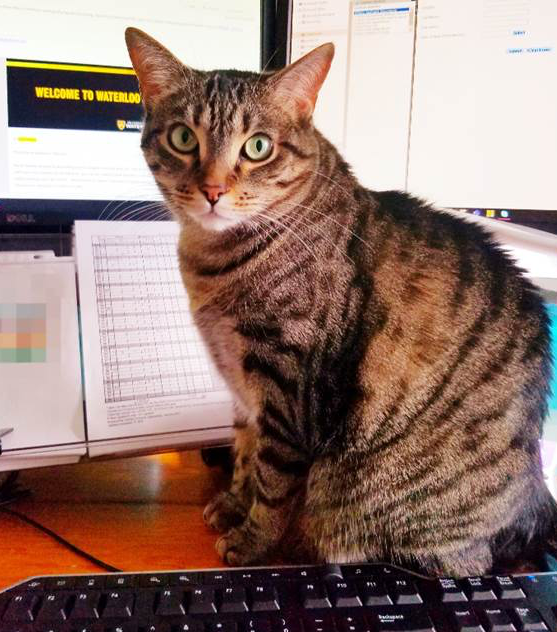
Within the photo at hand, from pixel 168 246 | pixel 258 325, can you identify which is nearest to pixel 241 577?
pixel 258 325

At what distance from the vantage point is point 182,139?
78 cm

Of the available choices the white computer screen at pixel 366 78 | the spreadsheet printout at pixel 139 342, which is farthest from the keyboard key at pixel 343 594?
the white computer screen at pixel 366 78

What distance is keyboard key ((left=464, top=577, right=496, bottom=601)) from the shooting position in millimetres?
547

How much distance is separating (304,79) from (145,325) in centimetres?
43

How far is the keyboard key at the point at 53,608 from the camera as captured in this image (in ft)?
1.65

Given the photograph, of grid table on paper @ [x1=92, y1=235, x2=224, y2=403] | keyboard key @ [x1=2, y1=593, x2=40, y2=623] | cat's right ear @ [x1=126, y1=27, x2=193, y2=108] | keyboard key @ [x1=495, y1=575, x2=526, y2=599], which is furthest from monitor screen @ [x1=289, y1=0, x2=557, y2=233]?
keyboard key @ [x1=2, y1=593, x2=40, y2=623]

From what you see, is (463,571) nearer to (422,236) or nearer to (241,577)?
(241,577)

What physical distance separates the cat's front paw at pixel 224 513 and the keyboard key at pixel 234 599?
0.22 m

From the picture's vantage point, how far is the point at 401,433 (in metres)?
0.74

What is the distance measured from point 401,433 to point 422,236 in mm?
270

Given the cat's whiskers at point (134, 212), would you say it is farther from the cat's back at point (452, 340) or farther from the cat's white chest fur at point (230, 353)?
the cat's back at point (452, 340)

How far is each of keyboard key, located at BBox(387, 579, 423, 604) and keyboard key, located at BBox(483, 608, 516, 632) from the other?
0.20 ft

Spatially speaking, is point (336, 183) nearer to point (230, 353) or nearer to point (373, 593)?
point (230, 353)

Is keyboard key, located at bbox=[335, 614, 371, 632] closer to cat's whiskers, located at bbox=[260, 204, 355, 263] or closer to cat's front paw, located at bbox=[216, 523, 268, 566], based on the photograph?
cat's front paw, located at bbox=[216, 523, 268, 566]
